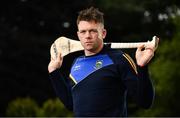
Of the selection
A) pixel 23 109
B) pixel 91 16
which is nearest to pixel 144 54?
pixel 91 16

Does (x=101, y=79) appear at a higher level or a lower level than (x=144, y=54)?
lower

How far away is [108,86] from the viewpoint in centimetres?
407

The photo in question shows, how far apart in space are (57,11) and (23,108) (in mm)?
9262

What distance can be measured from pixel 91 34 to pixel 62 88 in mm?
543

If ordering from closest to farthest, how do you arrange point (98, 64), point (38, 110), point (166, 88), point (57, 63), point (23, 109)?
point (98, 64)
point (57, 63)
point (38, 110)
point (23, 109)
point (166, 88)

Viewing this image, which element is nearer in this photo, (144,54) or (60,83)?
(144,54)

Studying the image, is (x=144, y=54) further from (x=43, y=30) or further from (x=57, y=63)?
(x=43, y=30)

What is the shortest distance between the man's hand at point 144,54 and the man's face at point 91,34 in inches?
15.5

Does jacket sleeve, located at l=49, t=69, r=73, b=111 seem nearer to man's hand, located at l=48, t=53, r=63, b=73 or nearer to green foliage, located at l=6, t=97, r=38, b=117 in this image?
man's hand, located at l=48, t=53, r=63, b=73

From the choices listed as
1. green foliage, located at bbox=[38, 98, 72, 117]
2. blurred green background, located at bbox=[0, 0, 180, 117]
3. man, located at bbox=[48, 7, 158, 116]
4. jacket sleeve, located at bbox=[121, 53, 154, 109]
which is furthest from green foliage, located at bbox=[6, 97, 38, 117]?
jacket sleeve, located at bbox=[121, 53, 154, 109]

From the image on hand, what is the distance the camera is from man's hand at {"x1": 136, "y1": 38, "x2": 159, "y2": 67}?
379 cm

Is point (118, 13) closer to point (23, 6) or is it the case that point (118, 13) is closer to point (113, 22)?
point (113, 22)

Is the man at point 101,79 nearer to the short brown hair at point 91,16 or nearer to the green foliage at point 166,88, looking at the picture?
the short brown hair at point 91,16

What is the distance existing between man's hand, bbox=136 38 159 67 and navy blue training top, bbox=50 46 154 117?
8 cm
